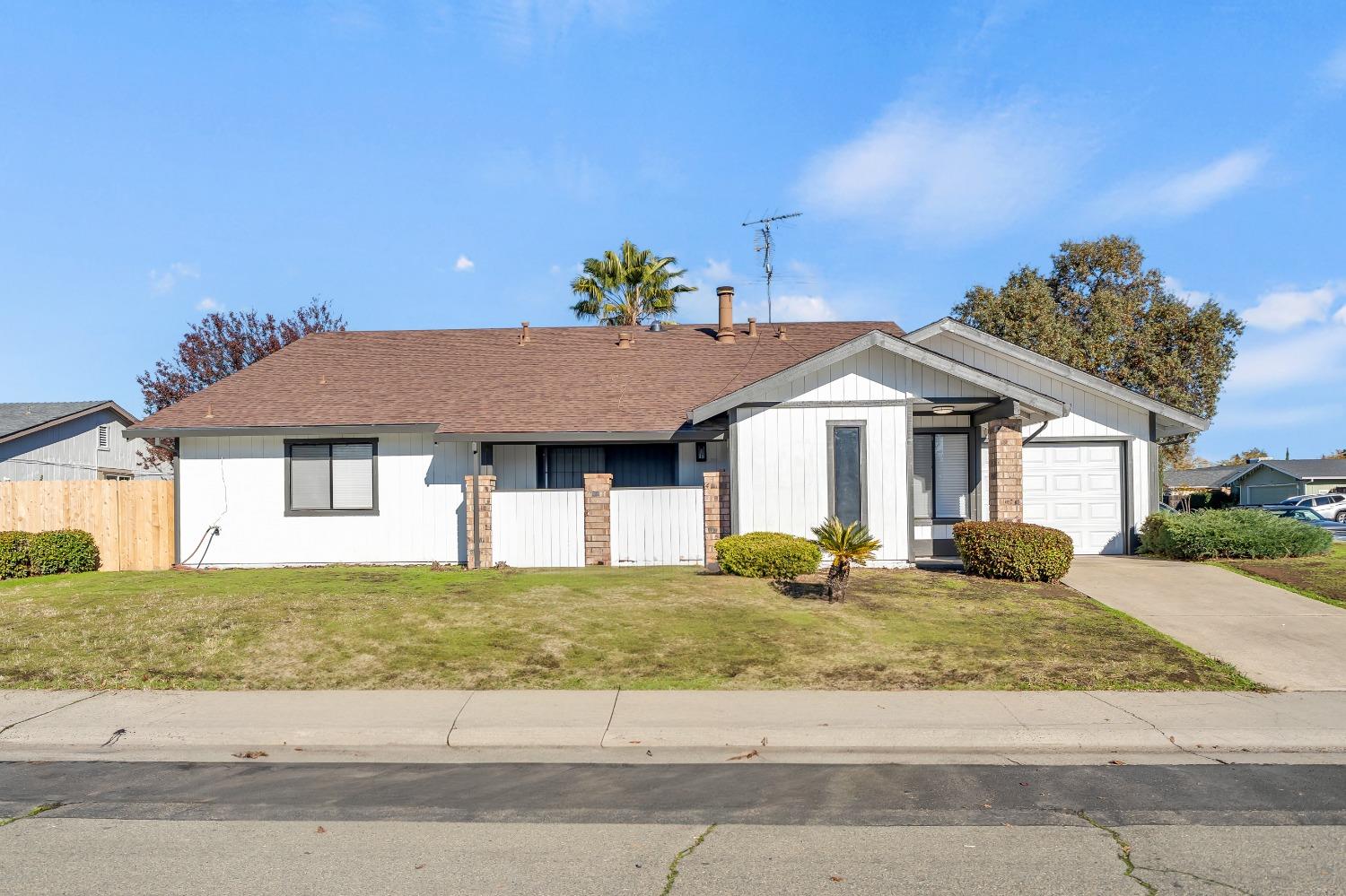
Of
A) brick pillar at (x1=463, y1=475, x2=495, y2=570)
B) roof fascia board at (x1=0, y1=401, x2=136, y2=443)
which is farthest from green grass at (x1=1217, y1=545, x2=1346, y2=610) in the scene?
roof fascia board at (x1=0, y1=401, x2=136, y2=443)

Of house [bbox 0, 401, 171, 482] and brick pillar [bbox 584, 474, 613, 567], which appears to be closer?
brick pillar [bbox 584, 474, 613, 567]

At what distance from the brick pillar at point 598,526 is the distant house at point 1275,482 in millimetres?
33905

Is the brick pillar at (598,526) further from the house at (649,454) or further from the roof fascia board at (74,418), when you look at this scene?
the roof fascia board at (74,418)

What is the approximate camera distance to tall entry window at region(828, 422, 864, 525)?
15758 mm

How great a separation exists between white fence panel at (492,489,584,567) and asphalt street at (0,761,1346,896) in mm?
9754

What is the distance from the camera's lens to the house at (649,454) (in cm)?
1581

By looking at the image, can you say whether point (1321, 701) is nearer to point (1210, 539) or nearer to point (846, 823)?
point (846, 823)

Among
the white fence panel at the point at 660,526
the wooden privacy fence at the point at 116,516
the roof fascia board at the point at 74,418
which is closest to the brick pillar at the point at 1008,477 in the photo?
the white fence panel at the point at 660,526

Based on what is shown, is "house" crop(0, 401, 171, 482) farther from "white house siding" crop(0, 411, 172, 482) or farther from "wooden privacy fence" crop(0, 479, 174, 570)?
"wooden privacy fence" crop(0, 479, 174, 570)

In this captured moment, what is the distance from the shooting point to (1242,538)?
55.2 feet

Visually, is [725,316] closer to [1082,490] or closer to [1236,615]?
[1082,490]

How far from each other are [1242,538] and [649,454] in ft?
37.6

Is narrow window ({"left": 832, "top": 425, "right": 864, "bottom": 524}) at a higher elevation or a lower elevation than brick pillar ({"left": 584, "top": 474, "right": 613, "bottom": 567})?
higher

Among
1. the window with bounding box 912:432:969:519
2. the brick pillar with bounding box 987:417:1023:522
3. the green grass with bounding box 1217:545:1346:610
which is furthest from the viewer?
the window with bounding box 912:432:969:519
